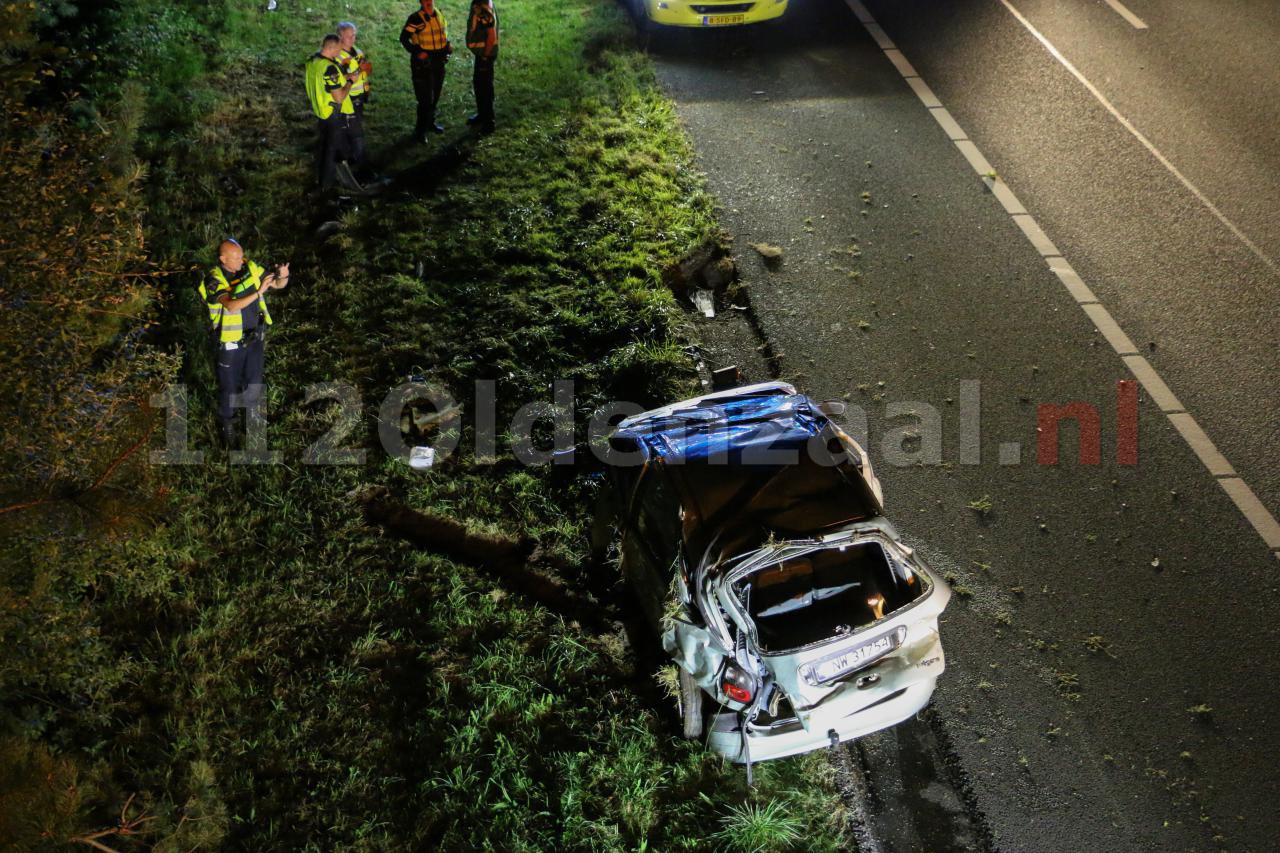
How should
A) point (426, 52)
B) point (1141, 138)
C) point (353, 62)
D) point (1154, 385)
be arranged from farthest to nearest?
point (1141, 138)
point (426, 52)
point (353, 62)
point (1154, 385)

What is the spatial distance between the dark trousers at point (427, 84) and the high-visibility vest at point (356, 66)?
806 millimetres

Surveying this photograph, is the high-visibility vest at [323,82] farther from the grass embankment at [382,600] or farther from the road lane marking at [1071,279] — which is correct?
the road lane marking at [1071,279]

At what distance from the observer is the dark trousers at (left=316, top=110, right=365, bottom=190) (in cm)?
884

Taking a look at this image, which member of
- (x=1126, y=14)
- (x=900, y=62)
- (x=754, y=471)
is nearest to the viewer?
(x=754, y=471)

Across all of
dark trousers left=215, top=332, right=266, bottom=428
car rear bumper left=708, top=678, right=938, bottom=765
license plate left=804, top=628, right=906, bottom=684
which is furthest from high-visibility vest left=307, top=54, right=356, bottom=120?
license plate left=804, top=628, right=906, bottom=684

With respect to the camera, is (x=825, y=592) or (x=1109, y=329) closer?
(x=825, y=592)

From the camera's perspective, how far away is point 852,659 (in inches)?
193

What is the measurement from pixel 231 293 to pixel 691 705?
418 cm

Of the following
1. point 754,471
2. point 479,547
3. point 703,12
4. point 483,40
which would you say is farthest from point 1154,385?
point 483,40

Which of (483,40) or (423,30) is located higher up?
(423,30)

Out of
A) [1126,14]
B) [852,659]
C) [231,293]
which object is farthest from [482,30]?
[1126,14]

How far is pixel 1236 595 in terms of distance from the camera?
625 centimetres

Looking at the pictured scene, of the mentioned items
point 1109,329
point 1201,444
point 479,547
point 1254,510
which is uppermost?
point 1109,329

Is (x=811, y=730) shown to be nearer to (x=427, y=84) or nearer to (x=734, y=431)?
(x=734, y=431)
